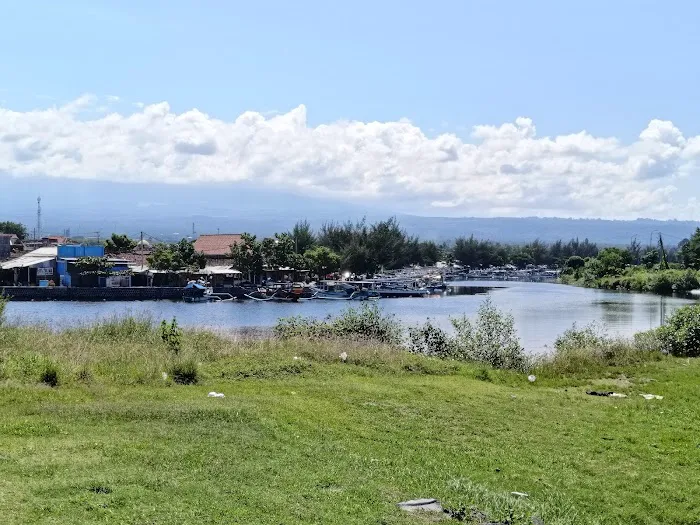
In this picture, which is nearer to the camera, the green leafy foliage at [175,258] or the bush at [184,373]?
the bush at [184,373]

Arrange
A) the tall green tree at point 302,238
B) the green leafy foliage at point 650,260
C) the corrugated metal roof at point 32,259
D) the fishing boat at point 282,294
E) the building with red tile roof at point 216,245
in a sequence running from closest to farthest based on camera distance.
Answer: the fishing boat at point 282,294
the corrugated metal roof at point 32,259
the building with red tile roof at point 216,245
the tall green tree at point 302,238
the green leafy foliage at point 650,260

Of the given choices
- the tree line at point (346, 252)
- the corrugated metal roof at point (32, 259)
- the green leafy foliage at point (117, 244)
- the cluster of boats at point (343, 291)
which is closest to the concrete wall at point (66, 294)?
the corrugated metal roof at point (32, 259)

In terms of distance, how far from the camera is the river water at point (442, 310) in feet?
140

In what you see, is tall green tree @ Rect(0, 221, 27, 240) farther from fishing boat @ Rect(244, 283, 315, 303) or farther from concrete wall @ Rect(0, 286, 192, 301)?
fishing boat @ Rect(244, 283, 315, 303)

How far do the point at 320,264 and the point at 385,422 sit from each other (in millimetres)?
73616

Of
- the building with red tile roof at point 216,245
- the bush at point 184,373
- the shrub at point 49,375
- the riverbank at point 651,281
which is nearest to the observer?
the shrub at point 49,375

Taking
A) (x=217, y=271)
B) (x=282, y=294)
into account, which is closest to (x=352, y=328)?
(x=282, y=294)

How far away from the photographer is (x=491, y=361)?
60.1 feet

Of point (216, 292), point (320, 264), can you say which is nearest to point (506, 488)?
point (216, 292)

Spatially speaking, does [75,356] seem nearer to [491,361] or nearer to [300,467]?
[300,467]

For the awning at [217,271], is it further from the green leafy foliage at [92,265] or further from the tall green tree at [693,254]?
the tall green tree at [693,254]

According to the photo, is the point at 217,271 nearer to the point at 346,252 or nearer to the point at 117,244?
the point at 117,244

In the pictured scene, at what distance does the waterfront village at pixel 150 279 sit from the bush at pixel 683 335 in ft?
156

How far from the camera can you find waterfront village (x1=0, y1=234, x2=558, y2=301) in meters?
63.0
